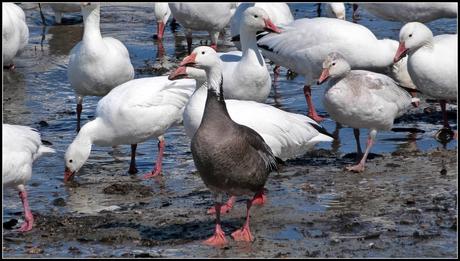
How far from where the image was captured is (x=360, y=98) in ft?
31.3

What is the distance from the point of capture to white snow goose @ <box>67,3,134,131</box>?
11.1m

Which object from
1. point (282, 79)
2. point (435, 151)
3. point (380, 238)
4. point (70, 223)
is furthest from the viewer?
point (282, 79)

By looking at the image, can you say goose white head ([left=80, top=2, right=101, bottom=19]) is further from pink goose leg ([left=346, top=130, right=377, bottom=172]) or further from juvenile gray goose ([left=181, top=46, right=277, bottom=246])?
juvenile gray goose ([left=181, top=46, right=277, bottom=246])

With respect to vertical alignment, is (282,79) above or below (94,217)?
below

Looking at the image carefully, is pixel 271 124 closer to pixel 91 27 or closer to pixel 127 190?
pixel 127 190

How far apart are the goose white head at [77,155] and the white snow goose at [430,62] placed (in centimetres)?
326

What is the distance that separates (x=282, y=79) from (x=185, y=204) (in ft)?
15.9

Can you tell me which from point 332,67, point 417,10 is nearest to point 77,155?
point 332,67

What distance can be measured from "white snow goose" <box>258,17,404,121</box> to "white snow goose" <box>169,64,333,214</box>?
6.23 ft

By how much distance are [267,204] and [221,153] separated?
1.19 m

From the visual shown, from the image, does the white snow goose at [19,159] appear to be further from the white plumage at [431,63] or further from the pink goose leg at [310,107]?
the white plumage at [431,63]

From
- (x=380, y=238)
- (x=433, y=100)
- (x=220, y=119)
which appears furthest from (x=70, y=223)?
(x=433, y=100)

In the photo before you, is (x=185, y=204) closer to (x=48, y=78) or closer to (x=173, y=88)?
(x=173, y=88)

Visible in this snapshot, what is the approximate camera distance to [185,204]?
28.1ft
